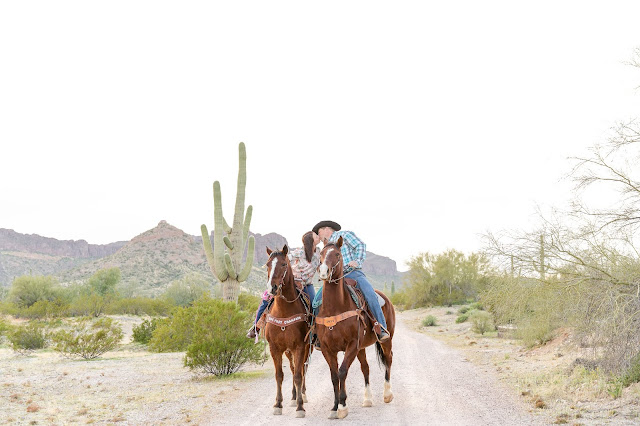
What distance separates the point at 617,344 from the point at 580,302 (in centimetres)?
139

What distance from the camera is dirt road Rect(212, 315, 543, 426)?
8.44 m

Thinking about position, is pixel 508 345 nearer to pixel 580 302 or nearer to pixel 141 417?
pixel 580 302

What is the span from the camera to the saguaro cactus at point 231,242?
20.9 metres

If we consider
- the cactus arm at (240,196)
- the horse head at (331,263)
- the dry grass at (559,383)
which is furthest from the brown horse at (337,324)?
the cactus arm at (240,196)

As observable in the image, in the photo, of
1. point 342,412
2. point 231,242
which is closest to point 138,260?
point 231,242

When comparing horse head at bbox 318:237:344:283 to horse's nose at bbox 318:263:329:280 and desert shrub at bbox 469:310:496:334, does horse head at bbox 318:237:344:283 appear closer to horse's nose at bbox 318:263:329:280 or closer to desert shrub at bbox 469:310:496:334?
horse's nose at bbox 318:263:329:280

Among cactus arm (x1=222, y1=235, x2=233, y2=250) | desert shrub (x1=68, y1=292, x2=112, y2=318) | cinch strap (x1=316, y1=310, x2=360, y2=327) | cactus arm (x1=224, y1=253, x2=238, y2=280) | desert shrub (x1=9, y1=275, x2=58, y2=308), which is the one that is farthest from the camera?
desert shrub (x1=9, y1=275, x2=58, y2=308)

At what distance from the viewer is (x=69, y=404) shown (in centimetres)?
1062

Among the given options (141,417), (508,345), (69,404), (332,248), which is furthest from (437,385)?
(508,345)

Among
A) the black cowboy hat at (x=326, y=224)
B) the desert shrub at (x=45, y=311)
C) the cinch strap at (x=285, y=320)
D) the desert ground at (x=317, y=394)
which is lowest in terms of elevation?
the desert ground at (x=317, y=394)

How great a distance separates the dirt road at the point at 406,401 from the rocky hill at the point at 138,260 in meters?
42.9

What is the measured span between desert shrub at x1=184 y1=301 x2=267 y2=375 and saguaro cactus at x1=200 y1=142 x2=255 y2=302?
23.2ft

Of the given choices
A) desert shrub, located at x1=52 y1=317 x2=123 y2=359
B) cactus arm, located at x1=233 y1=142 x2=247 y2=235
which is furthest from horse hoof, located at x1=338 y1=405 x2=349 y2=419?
cactus arm, located at x1=233 y1=142 x2=247 y2=235

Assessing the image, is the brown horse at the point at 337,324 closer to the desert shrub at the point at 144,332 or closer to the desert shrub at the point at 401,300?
the desert shrub at the point at 144,332
